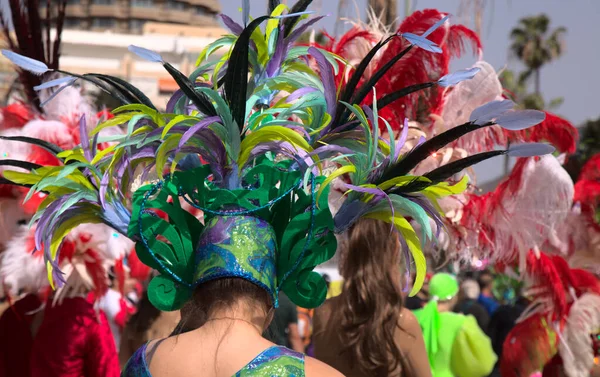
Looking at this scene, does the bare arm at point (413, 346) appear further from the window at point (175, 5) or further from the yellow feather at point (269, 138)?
the window at point (175, 5)

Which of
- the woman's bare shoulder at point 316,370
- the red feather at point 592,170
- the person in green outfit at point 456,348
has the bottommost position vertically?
the person in green outfit at point 456,348

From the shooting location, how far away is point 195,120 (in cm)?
201

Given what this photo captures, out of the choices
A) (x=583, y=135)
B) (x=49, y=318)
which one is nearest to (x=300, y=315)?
(x=583, y=135)

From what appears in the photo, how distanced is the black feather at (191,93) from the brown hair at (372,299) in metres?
1.28

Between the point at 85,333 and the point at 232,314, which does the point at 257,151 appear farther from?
the point at 85,333

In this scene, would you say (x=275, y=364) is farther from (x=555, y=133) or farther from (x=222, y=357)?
(x=555, y=133)

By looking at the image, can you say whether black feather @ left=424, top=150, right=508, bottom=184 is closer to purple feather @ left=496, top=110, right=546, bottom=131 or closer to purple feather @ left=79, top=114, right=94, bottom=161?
purple feather @ left=496, top=110, right=546, bottom=131

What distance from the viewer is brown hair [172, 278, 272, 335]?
1956mm

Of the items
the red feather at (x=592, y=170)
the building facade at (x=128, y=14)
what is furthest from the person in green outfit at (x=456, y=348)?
the building facade at (x=128, y=14)

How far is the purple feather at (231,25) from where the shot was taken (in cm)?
226

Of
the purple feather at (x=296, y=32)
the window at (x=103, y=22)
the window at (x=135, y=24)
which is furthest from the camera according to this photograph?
the window at (x=103, y=22)

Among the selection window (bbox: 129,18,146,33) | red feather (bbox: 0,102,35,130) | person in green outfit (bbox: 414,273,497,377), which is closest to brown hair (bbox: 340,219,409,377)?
person in green outfit (bbox: 414,273,497,377)

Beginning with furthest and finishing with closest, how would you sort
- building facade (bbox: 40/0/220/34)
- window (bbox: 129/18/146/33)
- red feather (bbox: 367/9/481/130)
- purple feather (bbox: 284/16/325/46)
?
window (bbox: 129/18/146/33) → building facade (bbox: 40/0/220/34) → red feather (bbox: 367/9/481/130) → purple feather (bbox: 284/16/325/46)

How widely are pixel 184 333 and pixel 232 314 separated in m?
0.14
